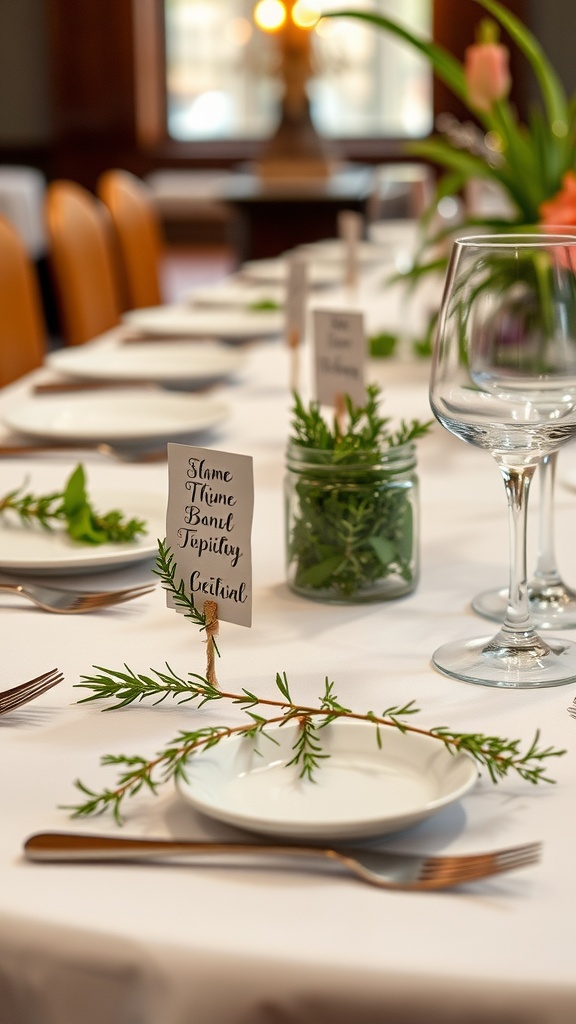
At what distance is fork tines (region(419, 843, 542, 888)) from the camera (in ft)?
1.79

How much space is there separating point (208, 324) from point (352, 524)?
4.83 feet

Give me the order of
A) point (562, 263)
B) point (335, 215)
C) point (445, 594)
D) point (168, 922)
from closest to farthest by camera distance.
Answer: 1. point (168, 922)
2. point (562, 263)
3. point (445, 594)
4. point (335, 215)

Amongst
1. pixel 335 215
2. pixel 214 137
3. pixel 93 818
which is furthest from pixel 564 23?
pixel 93 818

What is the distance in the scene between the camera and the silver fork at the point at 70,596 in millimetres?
929

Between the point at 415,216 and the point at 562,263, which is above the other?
the point at 562,263

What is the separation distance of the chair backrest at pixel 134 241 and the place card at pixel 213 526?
9.21 ft

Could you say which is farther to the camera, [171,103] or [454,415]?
[171,103]

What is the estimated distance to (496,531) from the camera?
1.13 m

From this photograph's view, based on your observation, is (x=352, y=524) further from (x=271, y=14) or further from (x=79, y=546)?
(x=271, y=14)

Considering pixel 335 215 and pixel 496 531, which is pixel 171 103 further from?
pixel 496 531

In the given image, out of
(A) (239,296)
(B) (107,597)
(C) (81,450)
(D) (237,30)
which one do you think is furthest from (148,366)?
(D) (237,30)

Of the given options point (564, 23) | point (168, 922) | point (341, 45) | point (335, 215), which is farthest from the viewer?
point (341, 45)

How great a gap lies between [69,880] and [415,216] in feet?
8.21

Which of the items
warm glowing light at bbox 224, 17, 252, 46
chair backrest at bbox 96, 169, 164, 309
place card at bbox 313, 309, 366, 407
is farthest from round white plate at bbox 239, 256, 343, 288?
warm glowing light at bbox 224, 17, 252, 46
